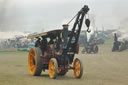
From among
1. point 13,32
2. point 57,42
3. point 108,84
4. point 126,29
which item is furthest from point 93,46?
point 13,32

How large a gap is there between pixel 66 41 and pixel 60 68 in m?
1.27

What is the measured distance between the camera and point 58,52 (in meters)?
13.4

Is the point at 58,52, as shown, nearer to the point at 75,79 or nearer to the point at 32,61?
the point at 75,79

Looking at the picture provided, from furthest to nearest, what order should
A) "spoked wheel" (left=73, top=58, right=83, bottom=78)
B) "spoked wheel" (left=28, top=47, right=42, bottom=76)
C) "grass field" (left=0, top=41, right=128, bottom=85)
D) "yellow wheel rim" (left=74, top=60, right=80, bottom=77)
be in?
"spoked wheel" (left=28, top=47, right=42, bottom=76)
"yellow wheel rim" (left=74, top=60, right=80, bottom=77)
"spoked wheel" (left=73, top=58, right=83, bottom=78)
"grass field" (left=0, top=41, right=128, bottom=85)

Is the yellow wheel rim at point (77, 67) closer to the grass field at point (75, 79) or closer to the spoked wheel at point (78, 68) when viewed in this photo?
the spoked wheel at point (78, 68)

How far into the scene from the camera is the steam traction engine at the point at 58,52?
12.9m

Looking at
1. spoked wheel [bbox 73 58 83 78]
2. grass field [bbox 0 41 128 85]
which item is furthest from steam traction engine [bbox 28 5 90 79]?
grass field [bbox 0 41 128 85]

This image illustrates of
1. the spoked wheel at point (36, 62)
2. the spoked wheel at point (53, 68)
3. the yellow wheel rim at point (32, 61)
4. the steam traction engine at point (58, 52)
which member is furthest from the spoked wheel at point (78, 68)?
the yellow wheel rim at point (32, 61)

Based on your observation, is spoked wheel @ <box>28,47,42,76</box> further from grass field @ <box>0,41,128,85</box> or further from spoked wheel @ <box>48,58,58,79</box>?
spoked wheel @ <box>48,58,58,79</box>

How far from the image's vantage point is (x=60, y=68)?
13.1m

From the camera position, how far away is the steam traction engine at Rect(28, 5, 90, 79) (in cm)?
1292

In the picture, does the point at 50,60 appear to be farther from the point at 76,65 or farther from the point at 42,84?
the point at 42,84

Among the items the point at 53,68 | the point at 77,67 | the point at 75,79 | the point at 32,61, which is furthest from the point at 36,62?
the point at 75,79

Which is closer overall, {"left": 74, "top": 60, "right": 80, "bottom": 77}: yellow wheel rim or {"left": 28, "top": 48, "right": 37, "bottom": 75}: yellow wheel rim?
{"left": 74, "top": 60, "right": 80, "bottom": 77}: yellow wheel rim
